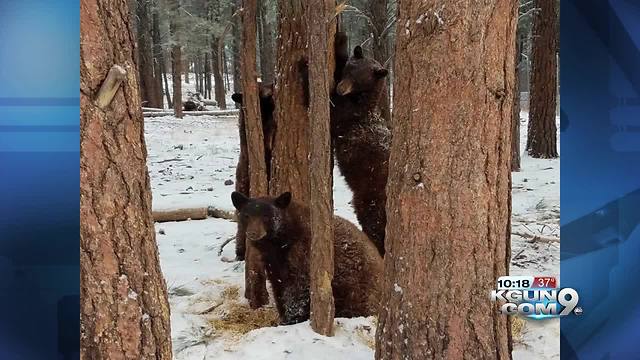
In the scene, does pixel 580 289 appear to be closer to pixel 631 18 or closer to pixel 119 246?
pixel 631 18

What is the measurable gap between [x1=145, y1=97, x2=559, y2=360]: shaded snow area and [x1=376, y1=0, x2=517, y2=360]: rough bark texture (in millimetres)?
779

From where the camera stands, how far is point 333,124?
6211 mm

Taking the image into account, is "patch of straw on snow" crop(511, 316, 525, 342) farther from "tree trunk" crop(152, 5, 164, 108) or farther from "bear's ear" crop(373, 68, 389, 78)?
"tree trunk" crop(152, 5, 164, 108)

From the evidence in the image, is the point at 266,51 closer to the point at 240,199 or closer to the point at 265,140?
the point at 265,140

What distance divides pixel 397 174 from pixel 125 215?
139 cm

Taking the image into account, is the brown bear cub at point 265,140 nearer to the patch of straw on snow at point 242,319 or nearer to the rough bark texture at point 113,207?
the patch of straw on snow at point 242,319

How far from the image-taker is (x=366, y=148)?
20.5ft

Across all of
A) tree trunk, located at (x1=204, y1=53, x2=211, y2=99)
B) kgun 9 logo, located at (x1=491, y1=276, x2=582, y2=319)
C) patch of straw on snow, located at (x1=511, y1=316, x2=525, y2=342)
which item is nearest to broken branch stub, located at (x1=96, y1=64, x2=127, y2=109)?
kgun 9 logo, located at (x1=491, y1=276, x2=582, y2=319)

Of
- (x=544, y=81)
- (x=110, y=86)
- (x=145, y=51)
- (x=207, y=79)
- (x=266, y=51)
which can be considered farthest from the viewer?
(x=207, y=79)

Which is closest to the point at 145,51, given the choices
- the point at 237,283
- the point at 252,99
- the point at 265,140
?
the point at 265,140

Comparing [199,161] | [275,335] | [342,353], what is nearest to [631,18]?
[342,353]

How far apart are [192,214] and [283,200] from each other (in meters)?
4.04

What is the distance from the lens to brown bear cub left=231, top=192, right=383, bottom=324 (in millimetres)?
4832

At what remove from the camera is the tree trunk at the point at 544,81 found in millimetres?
9672
